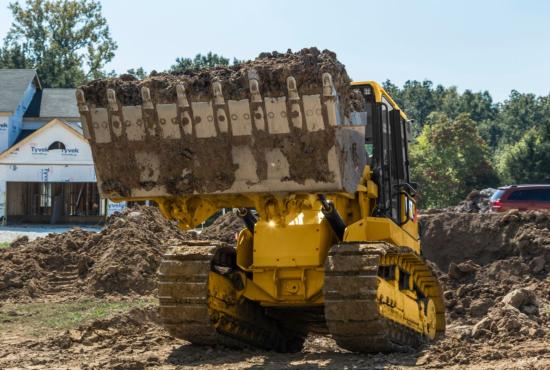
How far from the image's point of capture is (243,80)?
9.03 meters

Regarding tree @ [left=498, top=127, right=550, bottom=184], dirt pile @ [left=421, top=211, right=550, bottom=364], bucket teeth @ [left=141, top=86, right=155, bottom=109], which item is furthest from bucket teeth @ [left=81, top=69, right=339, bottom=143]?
tree @ [left=498, top=127, right=550, bottom=184]

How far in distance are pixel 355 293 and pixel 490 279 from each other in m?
10.9

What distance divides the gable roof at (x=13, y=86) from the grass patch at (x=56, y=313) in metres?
37.0

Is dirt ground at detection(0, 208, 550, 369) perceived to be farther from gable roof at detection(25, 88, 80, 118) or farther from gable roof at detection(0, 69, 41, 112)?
gable roof at detection(25, 88, 80, 118)

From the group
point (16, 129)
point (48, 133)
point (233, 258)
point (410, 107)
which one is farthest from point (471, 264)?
point (410, 107)

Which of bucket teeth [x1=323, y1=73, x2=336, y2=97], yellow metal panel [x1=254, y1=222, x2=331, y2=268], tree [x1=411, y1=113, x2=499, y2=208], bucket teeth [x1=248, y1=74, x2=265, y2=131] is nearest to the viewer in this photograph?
bucket teeth [x1=323, y1=73, x2=336, y2=97]

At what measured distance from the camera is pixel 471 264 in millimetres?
20469

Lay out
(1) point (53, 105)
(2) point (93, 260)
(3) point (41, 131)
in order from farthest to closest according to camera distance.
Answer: (1) point (53, 105), (3) point (41, 131), (2) point (93, 260)

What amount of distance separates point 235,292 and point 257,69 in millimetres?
2986

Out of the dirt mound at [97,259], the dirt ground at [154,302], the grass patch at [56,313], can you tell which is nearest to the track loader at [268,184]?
the dirt ground at [154,302]

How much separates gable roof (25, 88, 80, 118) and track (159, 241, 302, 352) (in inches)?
1755

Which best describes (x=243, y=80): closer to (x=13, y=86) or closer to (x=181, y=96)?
(x=181, y=96)

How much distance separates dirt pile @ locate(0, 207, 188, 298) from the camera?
18812 millimetres

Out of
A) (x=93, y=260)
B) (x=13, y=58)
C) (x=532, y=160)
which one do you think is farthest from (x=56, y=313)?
(x=13, y=58)
